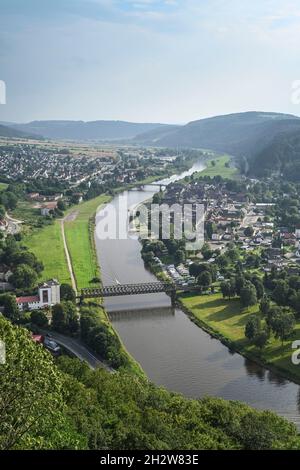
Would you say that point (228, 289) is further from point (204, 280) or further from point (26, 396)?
point (26, 396)

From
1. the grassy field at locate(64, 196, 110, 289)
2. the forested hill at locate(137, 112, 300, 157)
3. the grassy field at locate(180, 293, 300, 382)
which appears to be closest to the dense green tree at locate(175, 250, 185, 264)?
the grassy field at locate(64, 196, 110, 289)

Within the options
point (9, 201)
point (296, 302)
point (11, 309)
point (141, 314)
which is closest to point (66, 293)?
point (11, 309)

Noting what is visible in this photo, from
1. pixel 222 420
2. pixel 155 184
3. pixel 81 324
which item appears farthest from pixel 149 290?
pixel 155 184

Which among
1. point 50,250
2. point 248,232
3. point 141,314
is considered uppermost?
point 248,232

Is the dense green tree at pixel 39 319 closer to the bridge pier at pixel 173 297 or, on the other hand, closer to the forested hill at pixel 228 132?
the bridge pier at pixel 173 297

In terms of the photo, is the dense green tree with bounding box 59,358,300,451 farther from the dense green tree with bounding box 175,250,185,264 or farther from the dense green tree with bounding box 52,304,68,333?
the dense green tree with bounding box 175,250,185,264

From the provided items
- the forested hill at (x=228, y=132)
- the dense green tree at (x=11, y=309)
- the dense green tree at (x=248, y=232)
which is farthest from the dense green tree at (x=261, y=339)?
the forested hill at (x=228, y=132)

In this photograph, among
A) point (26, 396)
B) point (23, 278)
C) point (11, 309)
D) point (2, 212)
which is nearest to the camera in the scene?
point (26, 396)

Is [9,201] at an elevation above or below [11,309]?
above
